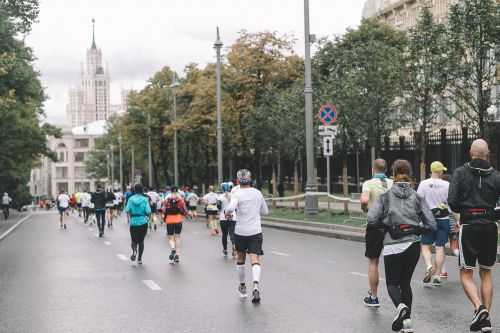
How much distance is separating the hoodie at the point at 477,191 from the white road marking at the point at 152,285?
221 inches

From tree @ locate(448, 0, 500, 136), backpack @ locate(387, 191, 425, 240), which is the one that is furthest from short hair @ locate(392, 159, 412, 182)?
tree @ locate(448, 0, 500, 136)

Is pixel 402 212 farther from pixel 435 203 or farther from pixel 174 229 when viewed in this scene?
pixel 174 229

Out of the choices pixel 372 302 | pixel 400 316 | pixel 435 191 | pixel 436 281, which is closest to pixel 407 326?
pixel 400 316

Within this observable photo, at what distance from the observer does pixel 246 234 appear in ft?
38.0

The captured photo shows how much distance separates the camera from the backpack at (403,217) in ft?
28.0

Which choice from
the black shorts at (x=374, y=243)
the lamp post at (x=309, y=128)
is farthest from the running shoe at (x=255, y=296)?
the lamp post at (x=309, y=128)

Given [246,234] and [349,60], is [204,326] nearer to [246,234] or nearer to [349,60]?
[246,234]

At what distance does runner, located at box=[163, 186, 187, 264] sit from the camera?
58.3ft

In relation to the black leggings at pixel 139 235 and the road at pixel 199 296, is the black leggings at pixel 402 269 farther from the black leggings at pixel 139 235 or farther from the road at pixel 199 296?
the black leggings at pixel 139 235

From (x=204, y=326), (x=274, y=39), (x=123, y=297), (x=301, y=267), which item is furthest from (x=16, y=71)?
(x=204, y=326)

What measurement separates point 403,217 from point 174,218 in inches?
398

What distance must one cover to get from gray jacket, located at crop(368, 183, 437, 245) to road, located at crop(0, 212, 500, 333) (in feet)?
3.34

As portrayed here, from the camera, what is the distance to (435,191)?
12641 mm

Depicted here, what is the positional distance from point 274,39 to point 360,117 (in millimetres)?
11357
